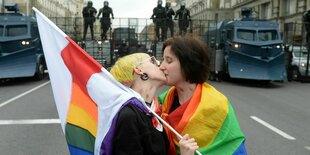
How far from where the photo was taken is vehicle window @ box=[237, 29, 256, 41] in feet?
61.7

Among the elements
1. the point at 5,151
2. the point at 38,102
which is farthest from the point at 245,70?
the point at 5,151

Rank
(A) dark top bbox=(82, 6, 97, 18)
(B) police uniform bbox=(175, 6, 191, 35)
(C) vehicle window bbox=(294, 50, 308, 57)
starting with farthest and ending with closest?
1. (A) dark top bbox=(82, 6, 97, 18)
2. (B) police uniform bbox=(175, 6, 191, 35)
3. (C) vehicle window bbox=(294, 50, 308, 57)

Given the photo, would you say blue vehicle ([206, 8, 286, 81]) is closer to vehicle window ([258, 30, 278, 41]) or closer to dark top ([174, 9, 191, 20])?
vehicle window ([258, 30, 278, 41])

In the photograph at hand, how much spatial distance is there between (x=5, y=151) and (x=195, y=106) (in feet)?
15.6

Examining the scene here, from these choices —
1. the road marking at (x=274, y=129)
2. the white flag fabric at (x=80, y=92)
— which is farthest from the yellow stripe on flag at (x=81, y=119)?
the road marking at (x=274, y=129)

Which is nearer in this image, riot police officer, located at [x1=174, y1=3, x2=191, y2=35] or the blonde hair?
the blonde hair

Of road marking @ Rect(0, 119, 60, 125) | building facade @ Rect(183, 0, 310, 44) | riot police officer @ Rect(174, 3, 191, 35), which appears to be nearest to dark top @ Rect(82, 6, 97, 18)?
riot police officer @ Rect(174, 3, 191, 35)

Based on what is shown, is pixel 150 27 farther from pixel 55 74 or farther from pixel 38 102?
pixel 55 74

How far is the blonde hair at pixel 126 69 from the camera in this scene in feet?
7.91

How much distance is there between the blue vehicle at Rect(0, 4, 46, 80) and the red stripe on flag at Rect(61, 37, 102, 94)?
1573 centimetres

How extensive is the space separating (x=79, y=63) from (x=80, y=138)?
418 millimetres

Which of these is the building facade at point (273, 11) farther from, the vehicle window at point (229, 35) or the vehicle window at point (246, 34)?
the vehicle window at point (229, 35)

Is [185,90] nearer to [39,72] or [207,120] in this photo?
[207,120]

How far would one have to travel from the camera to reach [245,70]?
18156 millimetres
